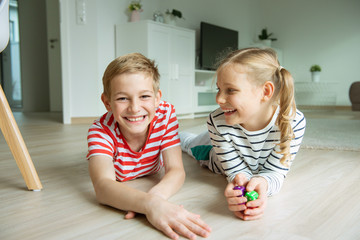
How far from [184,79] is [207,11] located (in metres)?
1.61

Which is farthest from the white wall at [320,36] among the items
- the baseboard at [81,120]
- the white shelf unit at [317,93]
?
the baseboard at [81,120]

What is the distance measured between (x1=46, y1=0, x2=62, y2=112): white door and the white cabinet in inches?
73.8

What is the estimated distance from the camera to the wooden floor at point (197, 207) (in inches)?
29.3

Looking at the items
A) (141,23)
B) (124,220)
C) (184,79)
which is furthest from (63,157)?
(184,79)

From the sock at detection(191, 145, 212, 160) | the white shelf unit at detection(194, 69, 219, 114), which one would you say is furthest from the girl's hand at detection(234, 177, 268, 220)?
the white shelf unit at detection(194, 69, 219, 114)

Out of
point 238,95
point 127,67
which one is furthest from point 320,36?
A: point 127,67

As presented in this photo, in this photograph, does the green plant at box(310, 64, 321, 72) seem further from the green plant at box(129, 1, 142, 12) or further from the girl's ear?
the girl's ear

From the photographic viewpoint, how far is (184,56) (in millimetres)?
4211

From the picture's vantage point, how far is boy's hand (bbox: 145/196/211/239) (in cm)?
71

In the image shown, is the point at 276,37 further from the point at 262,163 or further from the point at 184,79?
the point at 262,163

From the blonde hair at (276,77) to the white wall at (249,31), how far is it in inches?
112

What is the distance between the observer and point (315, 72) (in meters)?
5.91

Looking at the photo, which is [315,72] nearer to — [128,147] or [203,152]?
[203,152]

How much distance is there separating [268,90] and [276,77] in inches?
Answer: 2.0
